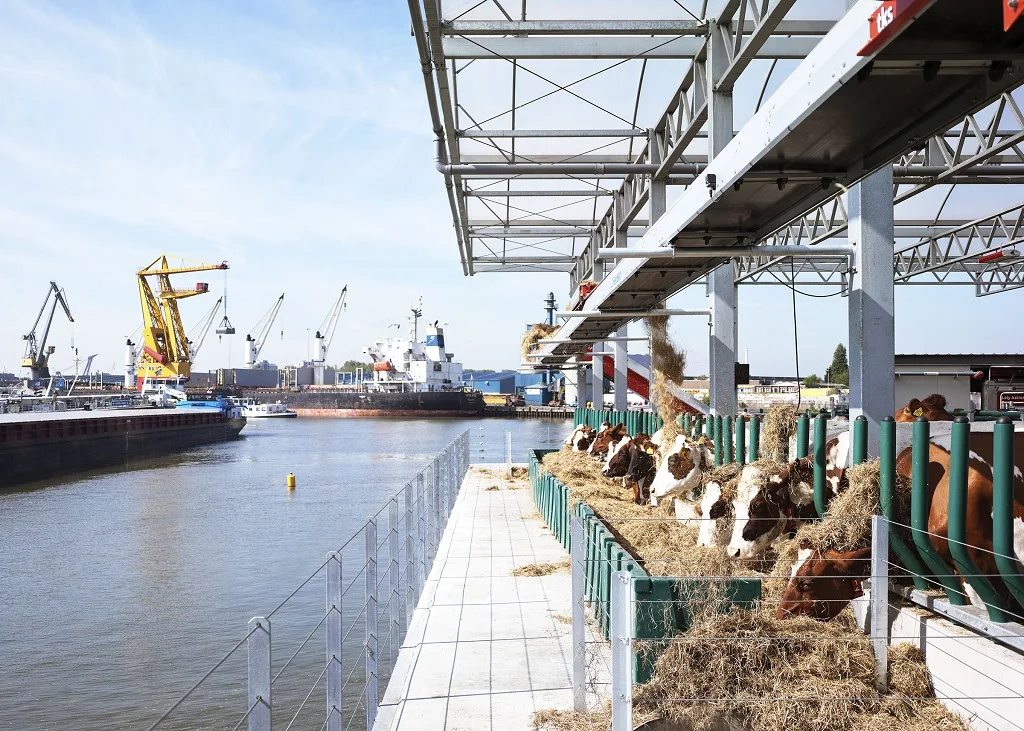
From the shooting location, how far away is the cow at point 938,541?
4.79 meters

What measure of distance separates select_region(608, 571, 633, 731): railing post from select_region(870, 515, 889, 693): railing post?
5.36ft

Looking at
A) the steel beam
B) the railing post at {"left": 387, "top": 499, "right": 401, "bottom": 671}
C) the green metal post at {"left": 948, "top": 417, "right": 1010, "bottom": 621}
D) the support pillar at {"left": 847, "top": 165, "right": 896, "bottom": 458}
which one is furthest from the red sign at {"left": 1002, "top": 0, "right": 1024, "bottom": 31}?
the steel beam

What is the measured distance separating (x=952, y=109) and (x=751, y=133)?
111 centimetres

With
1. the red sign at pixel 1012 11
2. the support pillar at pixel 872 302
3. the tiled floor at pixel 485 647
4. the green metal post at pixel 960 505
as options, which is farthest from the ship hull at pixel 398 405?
the red sign at pixel 1012 11

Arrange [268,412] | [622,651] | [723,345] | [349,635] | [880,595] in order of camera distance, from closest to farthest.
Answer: [622,651], [880,595], [349,635], [723,345], [268,412]

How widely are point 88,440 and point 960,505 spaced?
149 feet

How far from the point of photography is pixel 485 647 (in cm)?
687

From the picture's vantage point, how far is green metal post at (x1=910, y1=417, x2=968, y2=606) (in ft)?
16.2

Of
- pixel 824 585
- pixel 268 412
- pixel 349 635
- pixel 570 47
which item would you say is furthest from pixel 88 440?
pixel 268 412

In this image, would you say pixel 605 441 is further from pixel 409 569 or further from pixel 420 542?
pixel 409 569

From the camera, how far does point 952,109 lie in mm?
3951

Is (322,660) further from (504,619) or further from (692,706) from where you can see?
(692,706)

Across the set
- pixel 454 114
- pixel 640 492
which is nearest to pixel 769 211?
pixel 640 492

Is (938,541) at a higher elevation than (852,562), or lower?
higher
